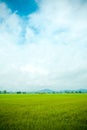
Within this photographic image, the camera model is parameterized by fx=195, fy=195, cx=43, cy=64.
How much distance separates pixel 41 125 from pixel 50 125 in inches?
16.9

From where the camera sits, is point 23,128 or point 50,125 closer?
point 23,128

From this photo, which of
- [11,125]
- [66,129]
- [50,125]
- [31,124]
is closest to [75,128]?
[66,129]

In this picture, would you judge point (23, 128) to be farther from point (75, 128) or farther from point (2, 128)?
point (75, 128)

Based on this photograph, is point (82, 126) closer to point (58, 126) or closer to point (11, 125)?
point (58, 126)

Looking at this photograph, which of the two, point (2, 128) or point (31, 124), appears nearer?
point (2, 128)

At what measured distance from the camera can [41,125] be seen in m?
9.20

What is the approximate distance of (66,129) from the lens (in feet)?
28.0

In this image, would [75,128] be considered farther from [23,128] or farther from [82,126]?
[23,128]

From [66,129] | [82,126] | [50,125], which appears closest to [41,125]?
[50,125]

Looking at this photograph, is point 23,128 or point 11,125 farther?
point 11,125

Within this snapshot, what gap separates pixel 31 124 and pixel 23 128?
85 cm

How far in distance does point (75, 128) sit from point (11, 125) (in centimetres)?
302

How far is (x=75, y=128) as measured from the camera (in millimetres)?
8734

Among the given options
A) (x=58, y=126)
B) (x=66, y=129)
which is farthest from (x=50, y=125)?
(x=66, y=129)
